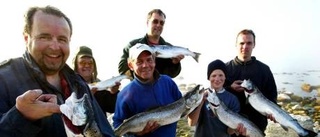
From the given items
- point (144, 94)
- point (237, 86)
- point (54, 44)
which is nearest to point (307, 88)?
point (237, 86)

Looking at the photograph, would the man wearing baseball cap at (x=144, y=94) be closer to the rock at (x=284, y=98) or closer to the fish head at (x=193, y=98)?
the fish head at (x=193, y=98)

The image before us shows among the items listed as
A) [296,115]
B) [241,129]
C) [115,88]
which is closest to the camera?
[241,129]

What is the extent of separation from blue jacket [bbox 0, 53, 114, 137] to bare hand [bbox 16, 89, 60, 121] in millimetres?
42

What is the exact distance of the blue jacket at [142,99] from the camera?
15.4 ft

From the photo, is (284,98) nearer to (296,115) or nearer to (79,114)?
(296,115)

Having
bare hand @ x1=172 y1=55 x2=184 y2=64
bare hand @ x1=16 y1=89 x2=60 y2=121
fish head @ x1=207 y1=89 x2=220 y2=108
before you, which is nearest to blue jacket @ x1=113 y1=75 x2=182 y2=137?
fish head @ x1=207 y1=89 x2=220 y2=108

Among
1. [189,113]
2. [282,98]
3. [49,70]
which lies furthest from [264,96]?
[282,98]

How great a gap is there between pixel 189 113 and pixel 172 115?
0.40 meters

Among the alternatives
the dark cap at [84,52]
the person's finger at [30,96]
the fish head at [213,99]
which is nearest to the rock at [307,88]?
the fish head at [213,99]

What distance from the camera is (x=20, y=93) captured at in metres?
2.63

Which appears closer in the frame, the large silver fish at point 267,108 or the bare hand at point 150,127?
the bare hand at point 150,127

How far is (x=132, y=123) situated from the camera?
15.1 feet

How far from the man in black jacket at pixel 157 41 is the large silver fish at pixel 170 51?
134 millimetres

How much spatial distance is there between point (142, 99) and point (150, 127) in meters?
0.41
